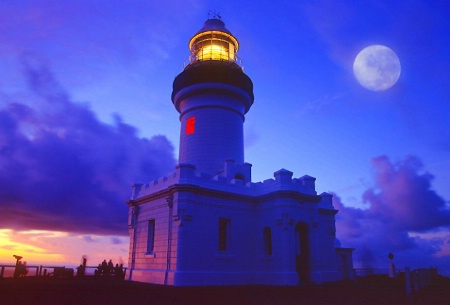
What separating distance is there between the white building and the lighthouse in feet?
0.23

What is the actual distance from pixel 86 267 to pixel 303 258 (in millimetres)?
16092

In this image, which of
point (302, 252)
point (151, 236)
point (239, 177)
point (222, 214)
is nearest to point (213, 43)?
point (239, 177)

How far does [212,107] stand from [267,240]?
9910 mm

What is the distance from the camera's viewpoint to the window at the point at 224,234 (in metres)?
19.0

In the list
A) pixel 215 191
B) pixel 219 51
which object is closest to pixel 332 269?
pixel 215 191

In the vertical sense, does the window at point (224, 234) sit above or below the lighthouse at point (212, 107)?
below

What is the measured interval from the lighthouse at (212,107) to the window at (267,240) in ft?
16.7

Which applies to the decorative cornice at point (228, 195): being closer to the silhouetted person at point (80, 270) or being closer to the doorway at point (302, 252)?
the doorway at point (302, 252)

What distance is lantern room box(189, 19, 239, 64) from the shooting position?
25.0 m

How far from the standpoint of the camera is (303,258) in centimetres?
1981

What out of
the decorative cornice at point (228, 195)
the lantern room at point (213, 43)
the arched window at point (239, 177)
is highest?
the lantern room at point (213, 43)

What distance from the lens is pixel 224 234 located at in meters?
19.2

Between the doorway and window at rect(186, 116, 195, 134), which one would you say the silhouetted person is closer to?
window at rect(186, 116, 195, 134)

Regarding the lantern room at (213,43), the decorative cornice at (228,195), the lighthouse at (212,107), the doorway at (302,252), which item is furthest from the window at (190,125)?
the doorway at (302,252)
